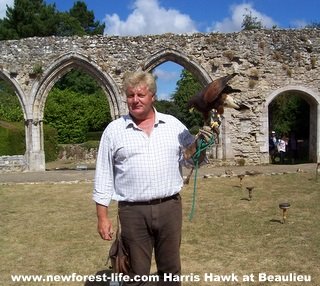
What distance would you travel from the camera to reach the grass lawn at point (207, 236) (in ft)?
15.6

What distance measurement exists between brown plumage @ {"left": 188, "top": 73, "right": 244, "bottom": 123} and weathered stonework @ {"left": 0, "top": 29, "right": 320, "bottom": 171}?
494 inches

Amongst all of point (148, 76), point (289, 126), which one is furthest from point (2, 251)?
point (289, 126)

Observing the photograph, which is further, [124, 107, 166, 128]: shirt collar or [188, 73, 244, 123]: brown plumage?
[124, 107, 166, 128]: shirt collar

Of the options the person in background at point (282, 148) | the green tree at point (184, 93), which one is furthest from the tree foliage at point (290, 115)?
the green tree at point (184, 93)

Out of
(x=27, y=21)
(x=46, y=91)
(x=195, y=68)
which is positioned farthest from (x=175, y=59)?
(x=27, y=21)

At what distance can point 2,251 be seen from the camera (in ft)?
18.3

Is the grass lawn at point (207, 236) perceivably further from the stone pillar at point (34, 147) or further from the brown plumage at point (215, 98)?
the stone pillar at point (34, 147)

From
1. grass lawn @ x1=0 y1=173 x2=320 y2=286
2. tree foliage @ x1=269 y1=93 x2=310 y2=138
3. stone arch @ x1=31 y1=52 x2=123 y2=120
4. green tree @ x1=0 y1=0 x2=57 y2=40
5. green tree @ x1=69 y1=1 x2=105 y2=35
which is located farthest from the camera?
green tree @ x1=69 y1=1 x2=105 y2=35

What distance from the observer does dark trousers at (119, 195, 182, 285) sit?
10.1 feet

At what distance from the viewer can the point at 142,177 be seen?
3.06m

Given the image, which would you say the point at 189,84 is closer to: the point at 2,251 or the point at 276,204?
the point at 276,204

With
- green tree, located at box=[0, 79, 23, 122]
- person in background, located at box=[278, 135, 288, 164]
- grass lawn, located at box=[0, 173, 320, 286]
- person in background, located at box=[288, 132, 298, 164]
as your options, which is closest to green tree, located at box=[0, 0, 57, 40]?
green tree, located at box=[0, 79, 23, 122]

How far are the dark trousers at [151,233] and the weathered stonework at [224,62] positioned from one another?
1252 cm

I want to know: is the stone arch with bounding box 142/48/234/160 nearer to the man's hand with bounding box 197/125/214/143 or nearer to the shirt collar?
the shirt collar
